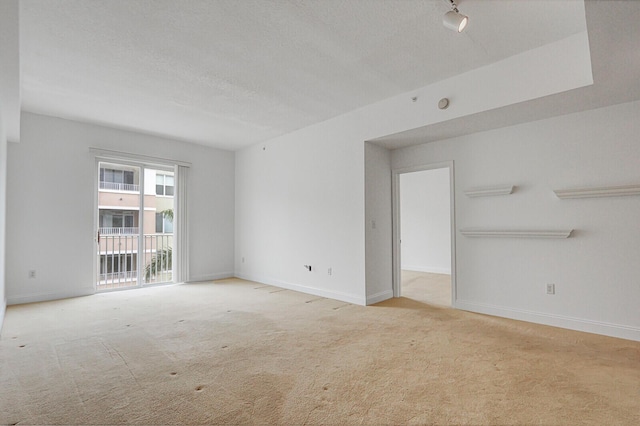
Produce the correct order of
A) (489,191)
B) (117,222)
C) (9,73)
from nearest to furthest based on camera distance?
(9,73) < (489,191) < (117,222)

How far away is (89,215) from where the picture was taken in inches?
211

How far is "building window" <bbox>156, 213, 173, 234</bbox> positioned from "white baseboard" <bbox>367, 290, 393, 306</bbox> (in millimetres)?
4180

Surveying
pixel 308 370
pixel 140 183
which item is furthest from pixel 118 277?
pixel 308 370

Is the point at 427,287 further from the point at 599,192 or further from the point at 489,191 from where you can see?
the point at 599,192

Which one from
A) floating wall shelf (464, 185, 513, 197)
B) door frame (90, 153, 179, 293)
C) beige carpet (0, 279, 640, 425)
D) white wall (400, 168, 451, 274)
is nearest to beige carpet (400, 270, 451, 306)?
white wall (400, 168, 451, 274)

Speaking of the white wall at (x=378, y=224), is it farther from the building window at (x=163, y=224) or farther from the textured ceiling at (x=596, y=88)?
the building window at (x=163, y=224)

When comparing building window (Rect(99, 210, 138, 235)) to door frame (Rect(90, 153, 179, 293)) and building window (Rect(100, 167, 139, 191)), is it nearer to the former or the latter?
door frame (Rect(90, 153, 179, 293))

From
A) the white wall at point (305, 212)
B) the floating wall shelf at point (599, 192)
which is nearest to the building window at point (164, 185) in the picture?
the white wall at point (305, 212)

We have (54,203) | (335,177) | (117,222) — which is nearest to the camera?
(54,203)

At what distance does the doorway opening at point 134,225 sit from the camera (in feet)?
18.7

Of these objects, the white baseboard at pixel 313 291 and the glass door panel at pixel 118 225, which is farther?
the glass door panel at pixel 118 225

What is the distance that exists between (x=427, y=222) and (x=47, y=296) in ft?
24.5

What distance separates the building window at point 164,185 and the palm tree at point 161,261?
36 centimetres

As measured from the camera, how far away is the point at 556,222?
Result: 3674 mm
